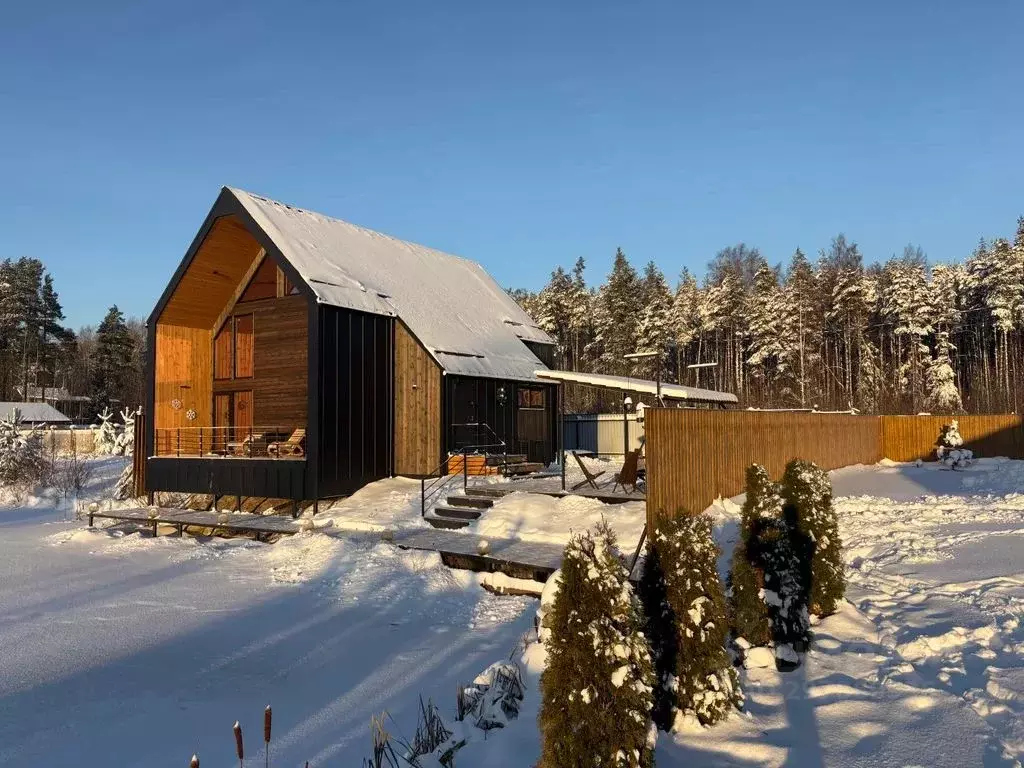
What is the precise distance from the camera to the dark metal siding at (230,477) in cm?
1619

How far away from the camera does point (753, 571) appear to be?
6082mm

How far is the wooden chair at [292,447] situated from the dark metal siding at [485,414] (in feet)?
11.2

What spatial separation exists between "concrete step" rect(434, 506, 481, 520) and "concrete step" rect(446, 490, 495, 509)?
0.25 meters

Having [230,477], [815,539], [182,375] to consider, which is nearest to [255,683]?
[815,539]

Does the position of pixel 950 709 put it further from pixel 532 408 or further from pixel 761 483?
pixel 532 408

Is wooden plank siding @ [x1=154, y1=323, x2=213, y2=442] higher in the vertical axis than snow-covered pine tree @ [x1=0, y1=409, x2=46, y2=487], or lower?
higher

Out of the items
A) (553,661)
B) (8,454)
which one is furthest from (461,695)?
(8,454)

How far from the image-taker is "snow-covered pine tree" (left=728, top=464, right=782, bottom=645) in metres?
5.96

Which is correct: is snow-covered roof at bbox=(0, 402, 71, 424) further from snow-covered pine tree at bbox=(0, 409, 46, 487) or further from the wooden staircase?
the wooden staircase

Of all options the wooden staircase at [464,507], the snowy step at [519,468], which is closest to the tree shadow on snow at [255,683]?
the wooden staircase at [464,507]

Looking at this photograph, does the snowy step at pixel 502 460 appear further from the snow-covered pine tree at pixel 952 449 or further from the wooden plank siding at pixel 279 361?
the snow-covered pine tree at pixel 952 449

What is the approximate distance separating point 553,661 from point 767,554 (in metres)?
3.05

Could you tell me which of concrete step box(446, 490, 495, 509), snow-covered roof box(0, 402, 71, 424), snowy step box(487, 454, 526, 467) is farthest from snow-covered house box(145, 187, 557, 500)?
snow-covered roof box(0, 402, 71, 424)

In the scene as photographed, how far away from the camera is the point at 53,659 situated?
732cm
